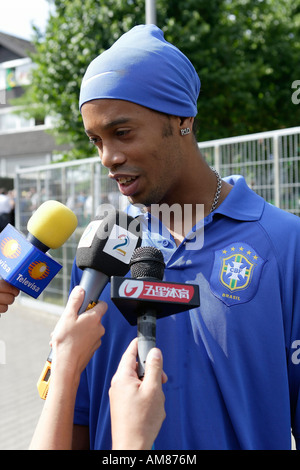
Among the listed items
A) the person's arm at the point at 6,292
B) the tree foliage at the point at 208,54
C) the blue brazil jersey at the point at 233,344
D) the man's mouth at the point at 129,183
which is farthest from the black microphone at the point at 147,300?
the tree foliage at the point at 208,54

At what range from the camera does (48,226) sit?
1648mm

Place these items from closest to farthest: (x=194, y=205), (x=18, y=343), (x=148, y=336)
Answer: (x=148, y=336) < (x=194, y=205) < (x=18, y=343)

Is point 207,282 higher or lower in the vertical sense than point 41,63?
lower

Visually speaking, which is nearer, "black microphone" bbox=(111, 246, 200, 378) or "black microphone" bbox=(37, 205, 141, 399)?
"black microphone" bbox=(111, 246, 200, 378)

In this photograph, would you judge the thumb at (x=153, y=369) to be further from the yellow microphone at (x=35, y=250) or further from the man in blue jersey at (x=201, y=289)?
the yellow microphone at (x=35, y=250)

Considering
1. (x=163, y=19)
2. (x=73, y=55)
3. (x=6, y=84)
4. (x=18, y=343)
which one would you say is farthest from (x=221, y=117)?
(x=6, y=84)

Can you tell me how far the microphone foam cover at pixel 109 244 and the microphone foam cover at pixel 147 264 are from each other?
0.06 meters

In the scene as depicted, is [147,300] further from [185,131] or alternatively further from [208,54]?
[208,54]

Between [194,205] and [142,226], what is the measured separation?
19 cm

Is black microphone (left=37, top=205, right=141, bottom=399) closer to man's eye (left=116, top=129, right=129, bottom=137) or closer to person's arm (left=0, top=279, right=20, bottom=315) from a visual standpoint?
man's eye (left=116, top=129, right=129, bottom=137)

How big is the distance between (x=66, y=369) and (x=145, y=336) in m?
0.19

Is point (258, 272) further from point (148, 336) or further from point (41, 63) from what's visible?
point (41, 63)

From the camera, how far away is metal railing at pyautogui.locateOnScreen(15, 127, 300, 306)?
16.5ft

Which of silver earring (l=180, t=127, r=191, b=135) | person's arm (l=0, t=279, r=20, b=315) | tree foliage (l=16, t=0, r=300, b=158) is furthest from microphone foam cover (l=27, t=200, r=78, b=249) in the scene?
tree foliage (l=16, t=0, r=300, b=158)
